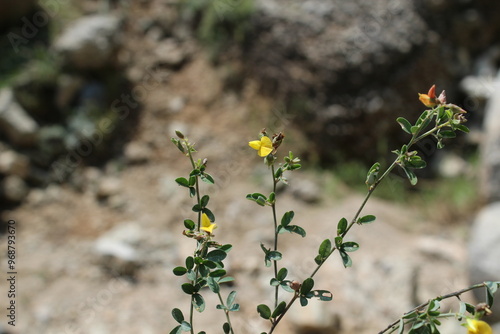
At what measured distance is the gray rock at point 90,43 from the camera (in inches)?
158

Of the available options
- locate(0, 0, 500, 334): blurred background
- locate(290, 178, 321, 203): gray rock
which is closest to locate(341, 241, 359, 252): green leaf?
locate(0, 0, 500, 334): blurred background

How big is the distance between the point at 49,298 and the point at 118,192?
0.98 m

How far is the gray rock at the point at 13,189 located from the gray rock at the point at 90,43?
3.35ft

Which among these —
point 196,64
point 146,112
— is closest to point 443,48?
point 196,64

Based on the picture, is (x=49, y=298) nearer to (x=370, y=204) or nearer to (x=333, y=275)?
(x=333, y=275)

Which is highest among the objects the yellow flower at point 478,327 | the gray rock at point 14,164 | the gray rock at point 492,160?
the gray rock at point 14,164

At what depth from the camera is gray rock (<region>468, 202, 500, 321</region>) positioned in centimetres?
299

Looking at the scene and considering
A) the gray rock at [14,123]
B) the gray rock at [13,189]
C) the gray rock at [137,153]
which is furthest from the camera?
the gray rock at [137,153]

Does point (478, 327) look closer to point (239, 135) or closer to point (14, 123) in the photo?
point (239, 135)

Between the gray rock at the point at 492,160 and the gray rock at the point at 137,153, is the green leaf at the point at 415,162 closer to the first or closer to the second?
the gray rock at the point at 492,160

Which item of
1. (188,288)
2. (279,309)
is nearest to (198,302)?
(188,288)

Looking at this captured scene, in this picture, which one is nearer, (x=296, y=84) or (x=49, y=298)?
(x=49, y=298)

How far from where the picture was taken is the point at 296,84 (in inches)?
164

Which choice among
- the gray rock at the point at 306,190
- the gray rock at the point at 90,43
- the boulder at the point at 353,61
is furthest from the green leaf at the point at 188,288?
the gray rock at the point at 90,43
